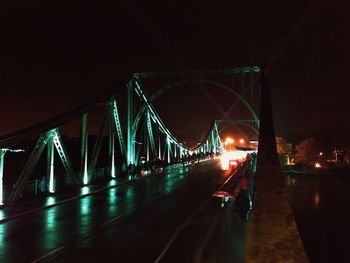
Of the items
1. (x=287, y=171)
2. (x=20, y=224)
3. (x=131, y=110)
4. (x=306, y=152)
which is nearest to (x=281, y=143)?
(x=306, y=152)

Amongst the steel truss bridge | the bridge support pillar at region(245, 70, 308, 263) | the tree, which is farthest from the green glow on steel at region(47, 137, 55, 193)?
the tree

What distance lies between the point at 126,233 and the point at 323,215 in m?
13.8

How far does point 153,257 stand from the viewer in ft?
34.5

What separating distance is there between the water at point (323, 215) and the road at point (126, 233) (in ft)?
9.92

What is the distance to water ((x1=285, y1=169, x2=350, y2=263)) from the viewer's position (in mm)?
15117

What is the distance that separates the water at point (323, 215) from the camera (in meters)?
15.1

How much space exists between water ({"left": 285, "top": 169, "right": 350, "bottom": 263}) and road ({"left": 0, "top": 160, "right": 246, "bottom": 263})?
3.02 m

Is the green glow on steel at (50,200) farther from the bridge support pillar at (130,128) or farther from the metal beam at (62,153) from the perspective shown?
the bridge support pillar at (130,128)

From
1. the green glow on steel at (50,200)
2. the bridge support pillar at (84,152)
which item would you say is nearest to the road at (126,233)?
the green glow on steel at (50,200)

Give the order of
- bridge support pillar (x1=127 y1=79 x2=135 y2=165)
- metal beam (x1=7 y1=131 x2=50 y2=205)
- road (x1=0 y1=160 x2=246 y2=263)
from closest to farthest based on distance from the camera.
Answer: road (x1=0 y1=160 x2=246 y2=263), metal beam (x1=7 y1=131 x2=50 y2=205), bridge support pillar (x1=127 y1=79 x2=135 y2=165)

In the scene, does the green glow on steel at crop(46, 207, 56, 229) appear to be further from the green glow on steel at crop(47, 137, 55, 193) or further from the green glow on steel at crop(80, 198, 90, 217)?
the green glow on steel at crop(47, 137, 55, 193)

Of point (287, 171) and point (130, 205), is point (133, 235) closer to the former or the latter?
point (130, 205)

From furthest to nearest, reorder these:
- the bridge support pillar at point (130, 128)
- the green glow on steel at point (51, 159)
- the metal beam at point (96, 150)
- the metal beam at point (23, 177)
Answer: the bridge support pillar at point (130, 128) < the metal beam at point (96, 150) < the green glow on steel at point (51, 159) < the metal beam at point (23, 177)

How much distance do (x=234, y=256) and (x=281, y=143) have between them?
67.5m
